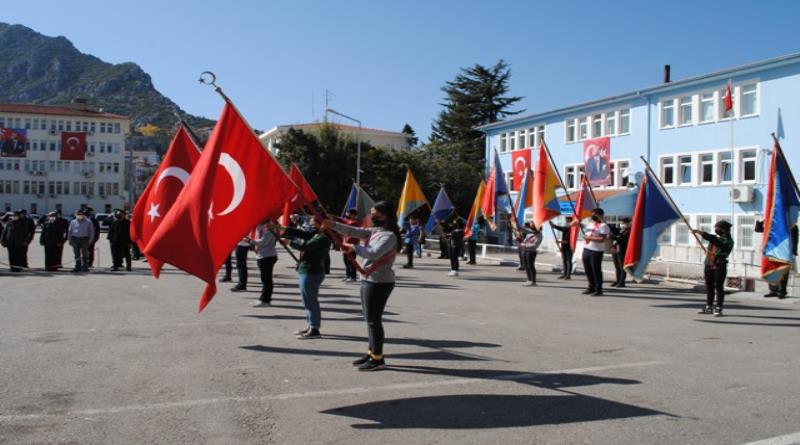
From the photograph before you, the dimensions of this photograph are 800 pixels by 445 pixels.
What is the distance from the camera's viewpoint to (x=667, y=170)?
1476 inches

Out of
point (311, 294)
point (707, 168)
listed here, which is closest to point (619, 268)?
point (311, 294)

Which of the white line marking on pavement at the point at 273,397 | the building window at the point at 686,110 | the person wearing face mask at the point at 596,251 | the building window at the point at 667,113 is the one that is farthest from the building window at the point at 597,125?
the white line marking on pavement at the point at 273,397

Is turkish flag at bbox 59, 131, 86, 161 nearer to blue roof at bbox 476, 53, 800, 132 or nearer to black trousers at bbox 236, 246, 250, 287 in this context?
blue roof at bbox 476, 53, 800, 132

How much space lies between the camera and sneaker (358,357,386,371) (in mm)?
7305

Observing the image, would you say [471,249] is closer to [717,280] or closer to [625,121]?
[717,280]

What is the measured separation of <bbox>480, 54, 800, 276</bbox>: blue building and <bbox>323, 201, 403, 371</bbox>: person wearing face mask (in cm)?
1913

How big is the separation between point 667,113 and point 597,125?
5.52 m

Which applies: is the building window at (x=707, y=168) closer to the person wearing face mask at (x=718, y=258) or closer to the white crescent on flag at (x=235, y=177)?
the person wearing face mask at (x=718, y=258)

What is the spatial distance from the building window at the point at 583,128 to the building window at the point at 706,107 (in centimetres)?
861

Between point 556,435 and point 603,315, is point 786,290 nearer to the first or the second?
point 603,315

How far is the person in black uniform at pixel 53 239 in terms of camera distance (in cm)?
1897

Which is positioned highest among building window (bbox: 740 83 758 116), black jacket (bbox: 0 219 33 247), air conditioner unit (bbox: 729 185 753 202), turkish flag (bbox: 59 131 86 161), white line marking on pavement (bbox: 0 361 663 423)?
turkish flag (bbox: 59 131 86 161)

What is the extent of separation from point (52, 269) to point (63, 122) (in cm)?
8822

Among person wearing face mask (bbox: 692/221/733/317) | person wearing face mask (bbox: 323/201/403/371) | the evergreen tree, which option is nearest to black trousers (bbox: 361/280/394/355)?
person wearing face mask (bbox: 323/201/403/371)
